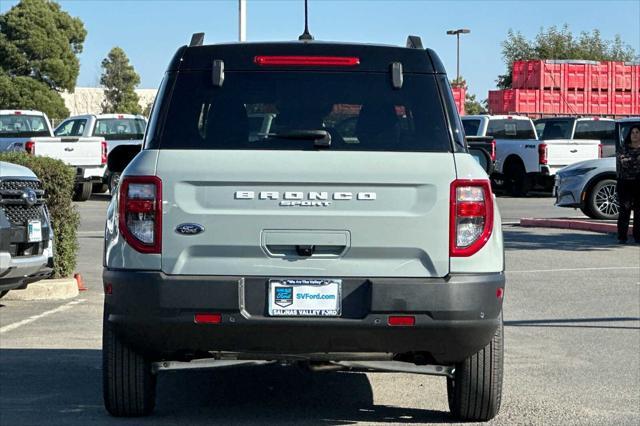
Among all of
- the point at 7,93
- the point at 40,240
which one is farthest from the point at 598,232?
the point at 7,93

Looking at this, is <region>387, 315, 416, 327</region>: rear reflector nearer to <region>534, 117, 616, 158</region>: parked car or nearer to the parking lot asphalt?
the parking lot asphalt

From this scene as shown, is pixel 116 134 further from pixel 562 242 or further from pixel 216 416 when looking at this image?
pixel 216 416

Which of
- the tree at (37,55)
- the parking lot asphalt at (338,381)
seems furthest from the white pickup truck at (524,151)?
the tree at (37,55)

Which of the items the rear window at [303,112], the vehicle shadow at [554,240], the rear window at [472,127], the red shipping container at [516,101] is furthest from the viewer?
the red shipping container at [516,101]

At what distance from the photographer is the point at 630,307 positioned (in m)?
12.5

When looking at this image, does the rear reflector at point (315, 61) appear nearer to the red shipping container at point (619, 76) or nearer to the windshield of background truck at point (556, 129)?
the windshield of background truck at point (556, 129)

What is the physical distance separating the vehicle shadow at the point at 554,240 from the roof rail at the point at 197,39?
12106 millimetres

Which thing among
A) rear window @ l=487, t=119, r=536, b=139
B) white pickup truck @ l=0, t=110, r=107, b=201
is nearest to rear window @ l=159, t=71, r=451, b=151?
white pickup truck @ l=0, t=110, r=107, b=201

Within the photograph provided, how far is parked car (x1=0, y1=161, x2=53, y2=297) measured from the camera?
10297mm

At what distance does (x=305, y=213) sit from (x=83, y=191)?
2345cm

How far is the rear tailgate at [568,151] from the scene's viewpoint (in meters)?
30.9

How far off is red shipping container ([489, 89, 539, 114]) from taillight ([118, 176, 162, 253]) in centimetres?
3491

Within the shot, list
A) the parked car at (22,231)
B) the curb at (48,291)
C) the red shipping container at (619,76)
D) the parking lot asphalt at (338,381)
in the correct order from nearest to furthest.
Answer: the parking lot asphalt at (338,381)
the parked car at (22,231)
the curb at (48,291)
the red shipping container at (619,76)

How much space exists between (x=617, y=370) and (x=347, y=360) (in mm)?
3146
